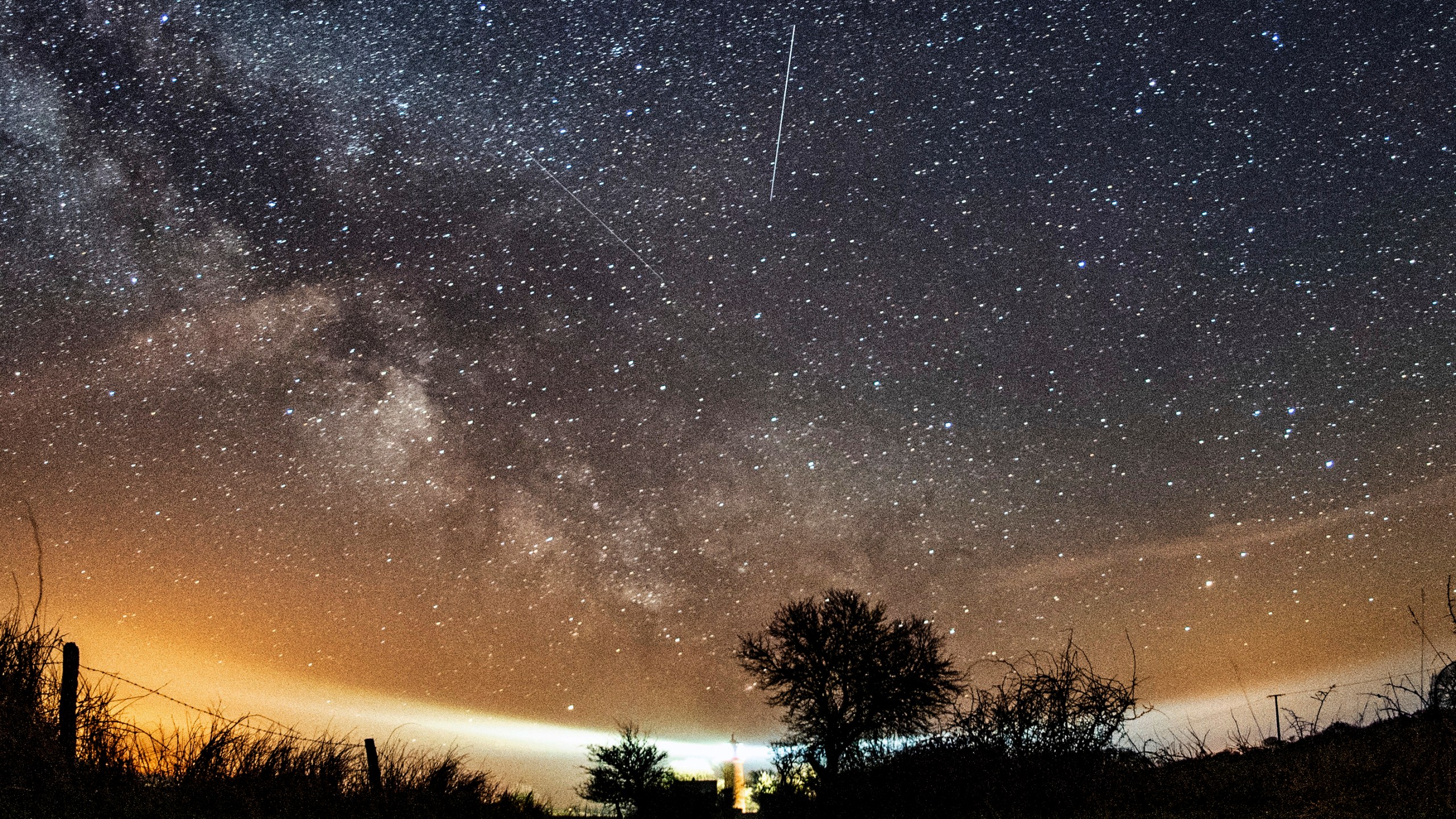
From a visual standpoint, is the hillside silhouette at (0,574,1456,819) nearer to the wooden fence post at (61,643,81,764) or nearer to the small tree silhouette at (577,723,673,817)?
the wooden fence post at (61,643,81,764)

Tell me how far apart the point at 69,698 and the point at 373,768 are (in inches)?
179

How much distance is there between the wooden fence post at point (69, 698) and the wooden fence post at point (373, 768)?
4.02 m

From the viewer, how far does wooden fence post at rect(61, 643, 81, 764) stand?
591 cm

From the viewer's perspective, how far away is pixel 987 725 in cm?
945

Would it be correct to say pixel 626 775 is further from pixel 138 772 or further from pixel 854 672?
pixel 138 772

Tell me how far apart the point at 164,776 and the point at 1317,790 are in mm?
10029

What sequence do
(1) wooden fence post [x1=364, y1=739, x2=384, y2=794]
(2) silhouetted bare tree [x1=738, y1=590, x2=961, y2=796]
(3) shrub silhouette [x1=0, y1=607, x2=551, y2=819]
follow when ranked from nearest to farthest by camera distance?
(3) shrub silhouette [x1=0, y1=607, x2=551, y2=819] < (1) wooden fence post [x1=364, y1=739, x2=384, y2=794] < (2) silhouetted bare tree [x1=738, y1=590, x2=961, y2=796]

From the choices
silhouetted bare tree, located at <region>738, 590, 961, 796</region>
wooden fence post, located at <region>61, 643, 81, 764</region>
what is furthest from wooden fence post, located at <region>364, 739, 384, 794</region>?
silhouetted bare tree, located at <region>738, 590, 961, 796</region>

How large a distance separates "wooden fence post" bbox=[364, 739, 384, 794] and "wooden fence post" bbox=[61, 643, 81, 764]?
158 inches

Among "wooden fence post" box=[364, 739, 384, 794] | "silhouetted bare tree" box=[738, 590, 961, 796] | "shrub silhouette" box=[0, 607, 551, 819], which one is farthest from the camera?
"silhouetted bare tree" box=[738, 590, 961, 796]

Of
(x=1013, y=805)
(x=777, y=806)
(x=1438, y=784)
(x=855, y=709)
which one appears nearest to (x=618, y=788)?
(x=855, y=709)

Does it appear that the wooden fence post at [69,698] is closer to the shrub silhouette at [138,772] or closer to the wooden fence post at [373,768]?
the shrub silhouette at [138,772]

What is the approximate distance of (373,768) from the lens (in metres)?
9.95

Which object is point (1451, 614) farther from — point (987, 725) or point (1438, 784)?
point (987, 725)
